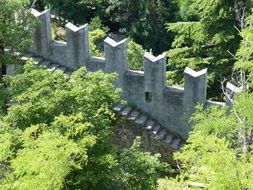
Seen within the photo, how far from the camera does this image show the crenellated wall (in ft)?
51.8

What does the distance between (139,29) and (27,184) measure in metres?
17.0

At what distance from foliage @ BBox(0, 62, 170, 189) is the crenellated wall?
194 inches

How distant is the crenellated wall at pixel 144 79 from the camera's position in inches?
A: 622

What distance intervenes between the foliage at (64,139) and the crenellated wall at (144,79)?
4.93 meters

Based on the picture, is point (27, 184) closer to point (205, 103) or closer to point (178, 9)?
point (205, 103)

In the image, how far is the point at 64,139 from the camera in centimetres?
926

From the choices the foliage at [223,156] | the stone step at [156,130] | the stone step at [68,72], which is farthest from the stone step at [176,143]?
the foliage at [223,156]

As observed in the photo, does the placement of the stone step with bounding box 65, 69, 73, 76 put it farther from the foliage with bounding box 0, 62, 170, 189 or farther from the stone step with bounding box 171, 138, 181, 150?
the foliage with bounding box 0, 62, 170, 189

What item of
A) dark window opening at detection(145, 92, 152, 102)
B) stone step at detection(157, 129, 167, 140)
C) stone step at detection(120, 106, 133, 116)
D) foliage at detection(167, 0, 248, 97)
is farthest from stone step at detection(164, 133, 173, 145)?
foliage at detection(167, 0, 248, 97)

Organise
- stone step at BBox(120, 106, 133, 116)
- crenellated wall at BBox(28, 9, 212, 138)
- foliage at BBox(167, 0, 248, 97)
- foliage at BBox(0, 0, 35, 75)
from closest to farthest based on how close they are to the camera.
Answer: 1. foliage at BBox(0, 0, 35, 75)
2. crenellated wall at BBox(28, 9, 212, 138)
3. stone step at BBox(120, 106, 133, 116)
4. foliage at BBox(167, 0, 248, 97)

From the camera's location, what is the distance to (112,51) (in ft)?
53.5

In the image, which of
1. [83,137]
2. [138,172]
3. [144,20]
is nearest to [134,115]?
[138,172]

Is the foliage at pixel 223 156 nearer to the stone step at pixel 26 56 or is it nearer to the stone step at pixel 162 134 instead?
the stone step at pixel 162 134

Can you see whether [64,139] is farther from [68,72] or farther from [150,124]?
[68,72]
